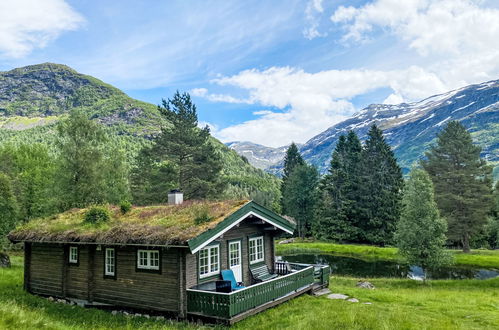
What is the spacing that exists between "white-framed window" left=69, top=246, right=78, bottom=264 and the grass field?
2.08 meters

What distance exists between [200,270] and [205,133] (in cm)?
2870

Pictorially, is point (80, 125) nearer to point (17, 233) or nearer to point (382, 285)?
point (17, 233)

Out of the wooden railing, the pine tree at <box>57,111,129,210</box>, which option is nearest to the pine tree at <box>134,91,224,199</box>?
the pine tree at <box>57,111,129,210</box>

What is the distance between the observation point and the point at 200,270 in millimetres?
14844

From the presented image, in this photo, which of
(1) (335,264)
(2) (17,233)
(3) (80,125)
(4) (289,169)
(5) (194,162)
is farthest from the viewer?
(4) (289,169)

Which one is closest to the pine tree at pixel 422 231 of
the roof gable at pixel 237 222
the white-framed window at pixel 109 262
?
the roof gable at pixel 237 222

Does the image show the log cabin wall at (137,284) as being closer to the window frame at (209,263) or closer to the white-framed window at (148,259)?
the white-framed window at (148,259)

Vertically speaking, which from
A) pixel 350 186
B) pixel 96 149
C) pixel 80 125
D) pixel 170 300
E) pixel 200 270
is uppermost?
pixel 80 125

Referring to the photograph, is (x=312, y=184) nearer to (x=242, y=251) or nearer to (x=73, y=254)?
(x=242, y=251)

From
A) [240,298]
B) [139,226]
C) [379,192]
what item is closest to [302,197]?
[379,192]

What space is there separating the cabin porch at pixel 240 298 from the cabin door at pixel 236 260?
5.43ft

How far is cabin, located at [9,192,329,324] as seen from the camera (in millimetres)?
13641

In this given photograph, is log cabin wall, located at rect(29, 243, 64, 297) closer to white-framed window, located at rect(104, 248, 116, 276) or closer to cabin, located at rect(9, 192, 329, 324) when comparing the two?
cabin, located at rect(9, 192, 329, 324)

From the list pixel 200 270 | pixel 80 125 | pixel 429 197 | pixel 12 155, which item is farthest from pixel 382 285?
pixel 12 155
